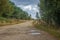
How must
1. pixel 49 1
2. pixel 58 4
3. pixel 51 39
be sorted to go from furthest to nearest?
pixel 49 1 < pixel 58 4 < pixel 51 39

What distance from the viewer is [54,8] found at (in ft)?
59.0

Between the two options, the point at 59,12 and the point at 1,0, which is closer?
the point at 59,12

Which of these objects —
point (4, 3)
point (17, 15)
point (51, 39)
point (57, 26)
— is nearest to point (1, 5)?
point (4, 3)

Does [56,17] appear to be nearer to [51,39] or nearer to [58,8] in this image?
[58,8]

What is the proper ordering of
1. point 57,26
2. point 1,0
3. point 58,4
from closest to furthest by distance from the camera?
point 58,4 < point 57,26 < point 1,0

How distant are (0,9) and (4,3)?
1455mm

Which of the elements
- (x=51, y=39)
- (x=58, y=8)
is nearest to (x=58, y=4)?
(x=58, y=8)

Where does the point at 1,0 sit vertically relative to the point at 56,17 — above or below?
above

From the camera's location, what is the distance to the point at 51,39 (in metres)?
13.1

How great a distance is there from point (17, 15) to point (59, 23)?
80.3 meters

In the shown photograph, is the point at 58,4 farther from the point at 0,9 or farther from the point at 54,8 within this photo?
the point at 0,9

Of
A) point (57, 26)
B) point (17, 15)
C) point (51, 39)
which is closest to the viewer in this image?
point (51, 39)

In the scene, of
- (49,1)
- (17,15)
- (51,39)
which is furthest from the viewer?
(17,15)

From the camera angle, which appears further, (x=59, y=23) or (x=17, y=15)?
(x=17, y=15)
